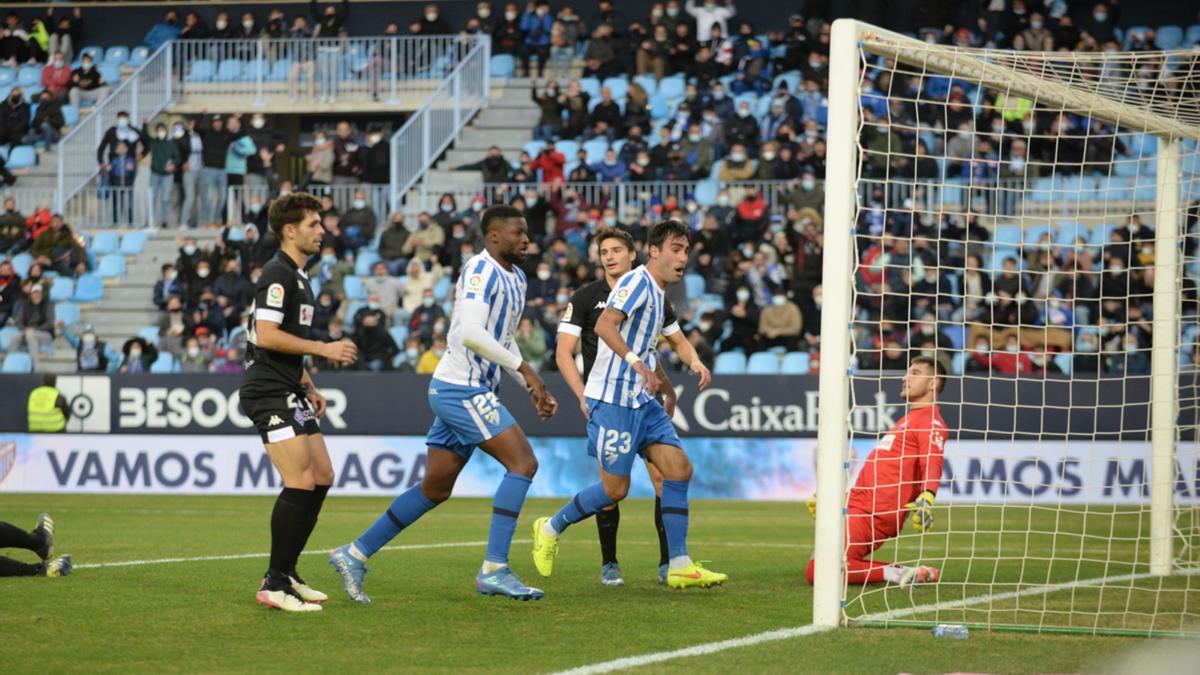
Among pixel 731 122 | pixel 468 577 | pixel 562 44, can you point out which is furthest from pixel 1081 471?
pixel 562 44

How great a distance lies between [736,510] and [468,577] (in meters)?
8.08

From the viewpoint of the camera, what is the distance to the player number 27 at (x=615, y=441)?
870 centimetres

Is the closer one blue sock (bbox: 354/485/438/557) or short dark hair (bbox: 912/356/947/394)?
blue sock (bbox: 354/485/438/557)

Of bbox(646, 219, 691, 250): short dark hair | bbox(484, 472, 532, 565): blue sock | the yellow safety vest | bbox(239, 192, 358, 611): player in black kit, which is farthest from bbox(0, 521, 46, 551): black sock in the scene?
the yellow safety vest

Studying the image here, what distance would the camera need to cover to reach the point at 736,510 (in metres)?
17.1

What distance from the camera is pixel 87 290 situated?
25.2m

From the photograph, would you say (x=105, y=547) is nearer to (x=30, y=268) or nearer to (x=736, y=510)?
(x=736, y=510)

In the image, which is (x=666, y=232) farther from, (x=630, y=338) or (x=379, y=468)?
(x=379, y=468)

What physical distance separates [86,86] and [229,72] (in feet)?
9.15

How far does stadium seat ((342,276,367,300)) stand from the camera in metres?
23.5

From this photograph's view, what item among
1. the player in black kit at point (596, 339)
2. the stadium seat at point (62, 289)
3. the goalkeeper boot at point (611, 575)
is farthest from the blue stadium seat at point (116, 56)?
the goalkeeper boot at point (611, 575)

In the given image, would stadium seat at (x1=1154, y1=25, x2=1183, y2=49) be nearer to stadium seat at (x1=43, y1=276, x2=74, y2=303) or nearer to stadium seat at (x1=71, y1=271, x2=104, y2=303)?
stadium seat at (x1=71, y1=271, x2=104, y2=303)

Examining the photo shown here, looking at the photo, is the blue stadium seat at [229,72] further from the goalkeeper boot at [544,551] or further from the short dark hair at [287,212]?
the short dark hair at [287,212]

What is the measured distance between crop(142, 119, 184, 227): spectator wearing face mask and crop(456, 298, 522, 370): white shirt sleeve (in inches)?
767
